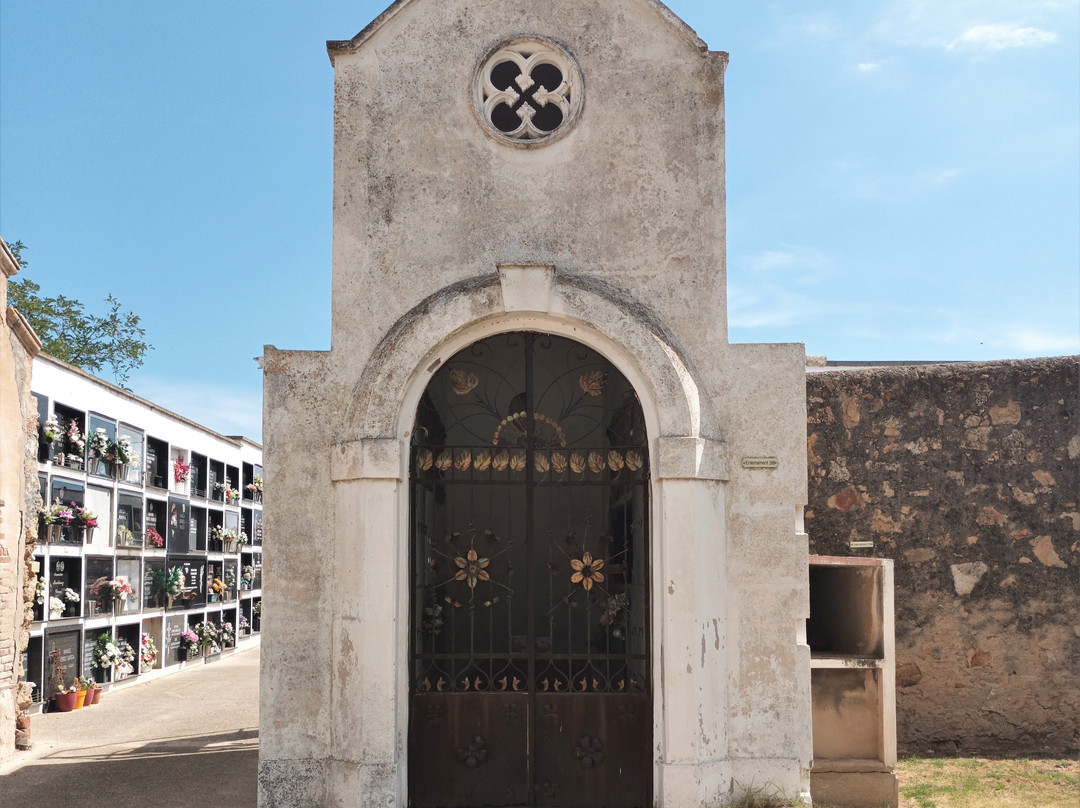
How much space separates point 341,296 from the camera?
6.33 metres

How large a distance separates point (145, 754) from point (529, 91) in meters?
7.29

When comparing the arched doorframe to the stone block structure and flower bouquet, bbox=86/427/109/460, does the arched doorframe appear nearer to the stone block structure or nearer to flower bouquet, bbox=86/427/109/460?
the stone block structure

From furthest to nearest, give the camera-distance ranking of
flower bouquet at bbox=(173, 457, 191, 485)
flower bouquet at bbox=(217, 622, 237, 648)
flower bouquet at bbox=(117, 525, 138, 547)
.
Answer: flower bouquet at bbox=(217, 622, 237, 648) → flower bouquet at bbox=(173, 457, 191, 485) → flower bouquet at bbox=(117, 525, 138, 547)

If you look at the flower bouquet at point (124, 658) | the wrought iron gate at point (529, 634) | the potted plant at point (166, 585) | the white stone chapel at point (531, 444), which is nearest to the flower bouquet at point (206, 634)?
the potted plant at point (166, 585)

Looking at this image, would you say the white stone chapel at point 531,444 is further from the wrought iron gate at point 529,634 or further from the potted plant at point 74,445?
the potted plant at point 74,445

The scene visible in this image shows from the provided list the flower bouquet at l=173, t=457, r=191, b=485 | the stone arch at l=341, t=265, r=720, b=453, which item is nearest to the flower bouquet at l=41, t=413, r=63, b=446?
the flower bouquet at l=173, t=457, r=191, b=485

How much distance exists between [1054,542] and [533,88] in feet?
18.5

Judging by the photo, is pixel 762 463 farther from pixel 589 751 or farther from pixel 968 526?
pixel 968 526

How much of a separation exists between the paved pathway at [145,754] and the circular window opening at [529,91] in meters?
5.10

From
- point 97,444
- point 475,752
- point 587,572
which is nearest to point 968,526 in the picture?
point 587,572

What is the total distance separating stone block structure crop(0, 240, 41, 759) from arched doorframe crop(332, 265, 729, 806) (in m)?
4.72

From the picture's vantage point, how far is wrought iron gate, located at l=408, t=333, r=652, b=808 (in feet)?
20.7

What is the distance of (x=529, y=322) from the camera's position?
Result: 6379 mm

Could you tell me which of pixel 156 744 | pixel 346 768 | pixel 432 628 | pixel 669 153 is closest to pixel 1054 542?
pixel 669 153
